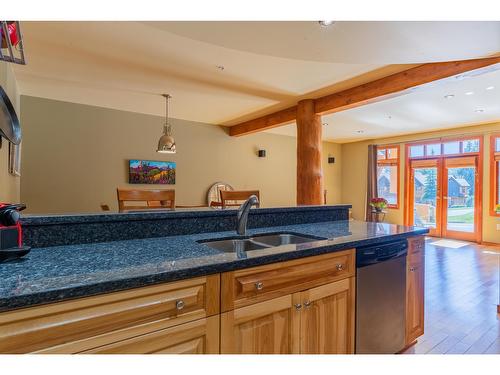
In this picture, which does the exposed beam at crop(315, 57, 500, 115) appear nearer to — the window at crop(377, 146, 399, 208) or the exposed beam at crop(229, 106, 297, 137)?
the exposed beam at crop(229, 106, 297, 137)

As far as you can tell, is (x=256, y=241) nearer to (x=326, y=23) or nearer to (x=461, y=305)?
(x=326, y=23)

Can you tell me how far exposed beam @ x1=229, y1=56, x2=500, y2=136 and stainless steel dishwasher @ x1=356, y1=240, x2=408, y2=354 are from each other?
7.06ft

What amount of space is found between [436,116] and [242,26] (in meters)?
4.78

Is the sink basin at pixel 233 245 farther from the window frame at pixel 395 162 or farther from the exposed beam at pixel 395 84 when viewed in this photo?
the window frame at pixel 395 162

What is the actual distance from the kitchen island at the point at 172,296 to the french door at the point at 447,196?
597 cm

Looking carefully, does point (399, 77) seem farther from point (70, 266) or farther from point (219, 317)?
point (70, 266)

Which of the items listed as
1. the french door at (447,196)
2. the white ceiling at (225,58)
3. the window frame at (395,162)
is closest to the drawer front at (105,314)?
the white ceiling at (225,58)

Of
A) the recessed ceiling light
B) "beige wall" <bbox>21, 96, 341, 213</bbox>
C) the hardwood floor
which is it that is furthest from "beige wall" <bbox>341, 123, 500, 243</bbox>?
the recessed ceiling light

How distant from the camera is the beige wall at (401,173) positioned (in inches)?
222

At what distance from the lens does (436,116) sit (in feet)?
16.9

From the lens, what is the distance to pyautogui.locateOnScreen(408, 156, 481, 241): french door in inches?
233

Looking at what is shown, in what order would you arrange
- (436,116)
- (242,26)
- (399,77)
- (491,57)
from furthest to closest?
(436,116), (399,77), (491,57), (242,26)
